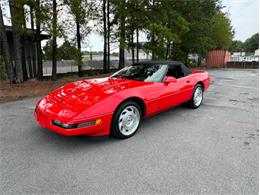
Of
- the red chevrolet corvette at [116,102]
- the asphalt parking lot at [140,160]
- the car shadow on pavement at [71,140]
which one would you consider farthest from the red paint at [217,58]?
the car shadow on pavement at [71,140]

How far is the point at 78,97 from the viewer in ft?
9.54

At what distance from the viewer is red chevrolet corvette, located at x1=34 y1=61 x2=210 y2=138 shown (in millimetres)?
2543

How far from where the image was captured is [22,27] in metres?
7.31

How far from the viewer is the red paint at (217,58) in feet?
70.2

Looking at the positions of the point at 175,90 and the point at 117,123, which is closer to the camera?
the point at 117,123

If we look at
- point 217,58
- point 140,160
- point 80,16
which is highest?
point 80,16

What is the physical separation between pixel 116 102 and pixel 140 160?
88 centimetres

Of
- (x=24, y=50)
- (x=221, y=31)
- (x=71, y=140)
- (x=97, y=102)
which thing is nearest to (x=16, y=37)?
(x=24, y=50)

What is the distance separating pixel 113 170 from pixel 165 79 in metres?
2.03

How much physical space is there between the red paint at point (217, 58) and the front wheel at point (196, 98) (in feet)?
62.5

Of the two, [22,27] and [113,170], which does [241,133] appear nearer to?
[113,170]

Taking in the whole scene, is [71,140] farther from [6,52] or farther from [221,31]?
[221,31]

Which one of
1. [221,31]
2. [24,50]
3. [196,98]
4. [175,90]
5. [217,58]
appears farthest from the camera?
[217,58]

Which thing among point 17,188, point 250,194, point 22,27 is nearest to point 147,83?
point 250,194
